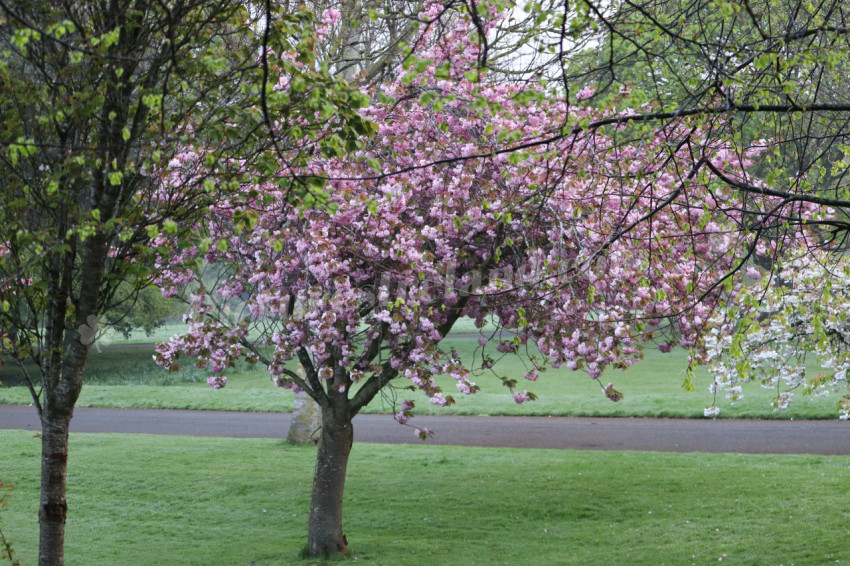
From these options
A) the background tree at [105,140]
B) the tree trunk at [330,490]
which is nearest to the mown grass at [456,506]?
the tree trunk at [330,490]

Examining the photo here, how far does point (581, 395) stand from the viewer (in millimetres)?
22828

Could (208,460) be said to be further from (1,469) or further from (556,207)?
(556,207)

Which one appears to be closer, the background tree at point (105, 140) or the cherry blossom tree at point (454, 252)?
the background tree at point (105, 140)

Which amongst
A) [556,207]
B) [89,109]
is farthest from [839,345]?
[89,109]

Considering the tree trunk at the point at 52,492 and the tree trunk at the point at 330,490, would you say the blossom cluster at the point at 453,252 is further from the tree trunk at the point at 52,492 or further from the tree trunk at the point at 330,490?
the tree trunk at the point at 52,492

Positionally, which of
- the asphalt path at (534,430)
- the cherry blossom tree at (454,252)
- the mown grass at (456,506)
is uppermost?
the cherry blossom tree at (454,252)

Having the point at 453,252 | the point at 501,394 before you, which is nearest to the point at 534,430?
the point at 501,394

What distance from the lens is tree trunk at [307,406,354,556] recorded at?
988cm

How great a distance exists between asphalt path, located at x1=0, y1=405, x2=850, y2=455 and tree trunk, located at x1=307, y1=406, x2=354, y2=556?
21.5 feet

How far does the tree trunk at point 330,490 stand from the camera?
32.4 feet

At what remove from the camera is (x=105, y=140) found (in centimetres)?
584

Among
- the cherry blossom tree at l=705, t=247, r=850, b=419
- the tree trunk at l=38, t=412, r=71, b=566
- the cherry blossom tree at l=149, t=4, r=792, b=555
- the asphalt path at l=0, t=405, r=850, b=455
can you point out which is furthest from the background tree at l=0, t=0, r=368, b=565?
the asphalt path at l=0, t=405, r=850, b=455

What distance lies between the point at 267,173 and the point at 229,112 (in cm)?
58

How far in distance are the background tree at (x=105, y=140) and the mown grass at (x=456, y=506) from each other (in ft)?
14.7
